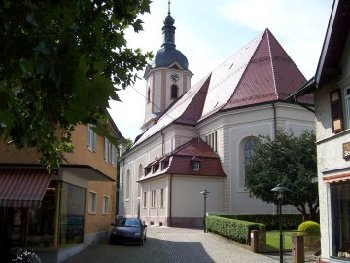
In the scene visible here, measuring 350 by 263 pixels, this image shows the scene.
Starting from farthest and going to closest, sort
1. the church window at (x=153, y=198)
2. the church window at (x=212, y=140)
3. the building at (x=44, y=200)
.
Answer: the church window at (x=153, y=198) < the church window at (x=212, y=140) < the building at (x=44, y=200)

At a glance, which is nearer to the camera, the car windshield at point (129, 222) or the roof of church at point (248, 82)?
the car windshield at point (129, 222)

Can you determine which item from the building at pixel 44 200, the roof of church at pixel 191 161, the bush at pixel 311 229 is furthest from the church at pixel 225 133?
the building at pixel 44 200

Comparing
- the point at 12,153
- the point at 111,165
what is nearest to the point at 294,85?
the point at 111,165

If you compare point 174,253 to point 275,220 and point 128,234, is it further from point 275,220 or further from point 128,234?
point 275,220

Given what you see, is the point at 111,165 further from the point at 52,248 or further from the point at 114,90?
the point at 114,90

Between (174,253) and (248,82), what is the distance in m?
27.0

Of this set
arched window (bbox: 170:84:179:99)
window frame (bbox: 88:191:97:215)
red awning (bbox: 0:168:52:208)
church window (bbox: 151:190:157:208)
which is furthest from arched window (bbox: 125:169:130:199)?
red awning (bbox: 0:168:52:208)

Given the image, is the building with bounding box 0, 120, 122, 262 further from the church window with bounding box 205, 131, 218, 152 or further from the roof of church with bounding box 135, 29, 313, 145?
the church window with bounding box 205, 131, 218, 152

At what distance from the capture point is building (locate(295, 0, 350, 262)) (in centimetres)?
1389

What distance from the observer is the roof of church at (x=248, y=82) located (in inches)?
1711

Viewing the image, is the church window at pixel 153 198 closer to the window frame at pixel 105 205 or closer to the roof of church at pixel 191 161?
the roof of church at pixel 191 161

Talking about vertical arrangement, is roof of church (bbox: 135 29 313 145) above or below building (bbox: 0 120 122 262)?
above

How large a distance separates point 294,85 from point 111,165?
21.6 meters

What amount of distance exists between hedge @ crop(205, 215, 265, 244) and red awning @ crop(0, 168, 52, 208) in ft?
35.5
